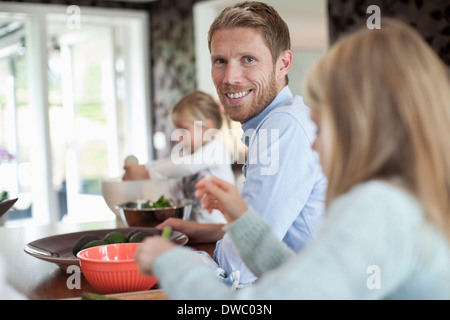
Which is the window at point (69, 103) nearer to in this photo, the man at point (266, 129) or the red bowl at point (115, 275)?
the man at point (266, 129)

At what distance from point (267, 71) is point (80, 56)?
4.61m

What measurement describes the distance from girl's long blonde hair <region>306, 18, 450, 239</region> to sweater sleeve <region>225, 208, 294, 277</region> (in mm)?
226

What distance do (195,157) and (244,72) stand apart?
1.26 metres

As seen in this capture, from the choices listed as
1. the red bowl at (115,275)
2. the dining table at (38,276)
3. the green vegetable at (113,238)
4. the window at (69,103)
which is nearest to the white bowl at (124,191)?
the dining table at (38,276)

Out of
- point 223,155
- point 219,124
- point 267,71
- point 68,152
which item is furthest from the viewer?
point 68,152

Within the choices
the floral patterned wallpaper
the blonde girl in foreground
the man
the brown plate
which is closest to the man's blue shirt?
the man

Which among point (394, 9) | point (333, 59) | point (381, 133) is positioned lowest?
point (381, 133)

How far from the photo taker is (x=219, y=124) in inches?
127

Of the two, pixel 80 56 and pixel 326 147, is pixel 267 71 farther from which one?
pixel 80 56

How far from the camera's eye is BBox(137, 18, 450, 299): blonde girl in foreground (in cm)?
68

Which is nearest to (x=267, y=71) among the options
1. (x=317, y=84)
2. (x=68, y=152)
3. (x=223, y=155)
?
(x=317, y=84)

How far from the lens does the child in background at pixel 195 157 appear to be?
2.64 m

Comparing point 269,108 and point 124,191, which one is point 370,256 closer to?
point 269,108

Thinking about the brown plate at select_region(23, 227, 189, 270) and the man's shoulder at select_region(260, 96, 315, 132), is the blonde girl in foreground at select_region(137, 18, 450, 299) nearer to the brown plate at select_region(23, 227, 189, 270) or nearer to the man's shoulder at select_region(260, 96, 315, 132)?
the man's shoulder at select_region(260, 96, 315, 132)
